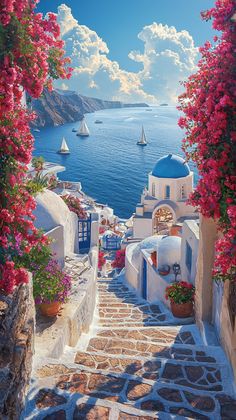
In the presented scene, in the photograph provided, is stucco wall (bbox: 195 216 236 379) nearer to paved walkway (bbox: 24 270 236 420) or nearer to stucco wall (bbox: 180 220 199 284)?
paved walkway (bbox: 24 270 236 420)

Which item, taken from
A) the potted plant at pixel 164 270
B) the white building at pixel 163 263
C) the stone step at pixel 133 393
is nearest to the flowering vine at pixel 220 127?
the stone step at pixel 133 393

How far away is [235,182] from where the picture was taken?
14.0 feet

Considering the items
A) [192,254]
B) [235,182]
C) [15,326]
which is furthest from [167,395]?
[192,254]

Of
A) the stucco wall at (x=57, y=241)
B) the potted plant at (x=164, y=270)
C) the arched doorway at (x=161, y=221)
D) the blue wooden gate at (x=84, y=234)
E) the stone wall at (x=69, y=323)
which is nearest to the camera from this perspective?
the stone wall at (x=69, y=323)

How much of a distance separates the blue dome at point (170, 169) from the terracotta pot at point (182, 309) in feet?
56.7

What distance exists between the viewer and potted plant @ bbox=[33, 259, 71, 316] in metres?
7.36

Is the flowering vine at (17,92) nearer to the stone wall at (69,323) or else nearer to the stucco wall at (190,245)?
the stone wall at (69,323)

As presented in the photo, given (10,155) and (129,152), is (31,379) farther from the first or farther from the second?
(129,152)

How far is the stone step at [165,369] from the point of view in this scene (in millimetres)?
5605

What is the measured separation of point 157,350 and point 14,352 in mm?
3431

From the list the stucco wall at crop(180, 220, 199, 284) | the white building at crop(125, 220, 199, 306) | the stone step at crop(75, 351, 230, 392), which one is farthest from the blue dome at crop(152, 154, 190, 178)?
the stone step at crop(75, 351, 230, 392)

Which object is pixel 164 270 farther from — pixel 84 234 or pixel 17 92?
pixel 17 92

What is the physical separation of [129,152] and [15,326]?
9199 centimetres

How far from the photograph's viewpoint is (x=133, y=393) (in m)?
4.98
